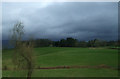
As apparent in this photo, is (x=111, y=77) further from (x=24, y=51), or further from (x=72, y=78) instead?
(x=24, y=51)

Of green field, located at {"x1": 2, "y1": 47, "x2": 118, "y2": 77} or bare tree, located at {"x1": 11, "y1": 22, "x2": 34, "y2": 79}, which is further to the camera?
green field, located at {"x1": 2, "y1": 47, "x2": 118, "y2": 77}

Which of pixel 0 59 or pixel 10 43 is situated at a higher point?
pixel 10 43

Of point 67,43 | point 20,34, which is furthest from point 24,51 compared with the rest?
point 67,43

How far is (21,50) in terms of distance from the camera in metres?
7.99

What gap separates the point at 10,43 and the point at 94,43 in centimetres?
3129

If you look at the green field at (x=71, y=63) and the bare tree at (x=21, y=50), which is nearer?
the bare tree at (x=21, y=50)

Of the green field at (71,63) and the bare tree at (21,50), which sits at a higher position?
the bare tree at (21,50)

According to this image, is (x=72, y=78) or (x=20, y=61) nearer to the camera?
(x=20, y=61)

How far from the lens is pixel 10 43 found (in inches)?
324

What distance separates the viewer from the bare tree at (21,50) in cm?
797

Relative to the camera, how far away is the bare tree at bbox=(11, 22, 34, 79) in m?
7.97

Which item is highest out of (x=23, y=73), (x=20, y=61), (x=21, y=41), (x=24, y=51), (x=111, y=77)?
(x=21, y=41)

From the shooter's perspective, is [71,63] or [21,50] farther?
[71,63]

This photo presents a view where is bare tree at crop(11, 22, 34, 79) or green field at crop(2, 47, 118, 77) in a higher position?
bare tree at crop(11, 22, 34, 79)
